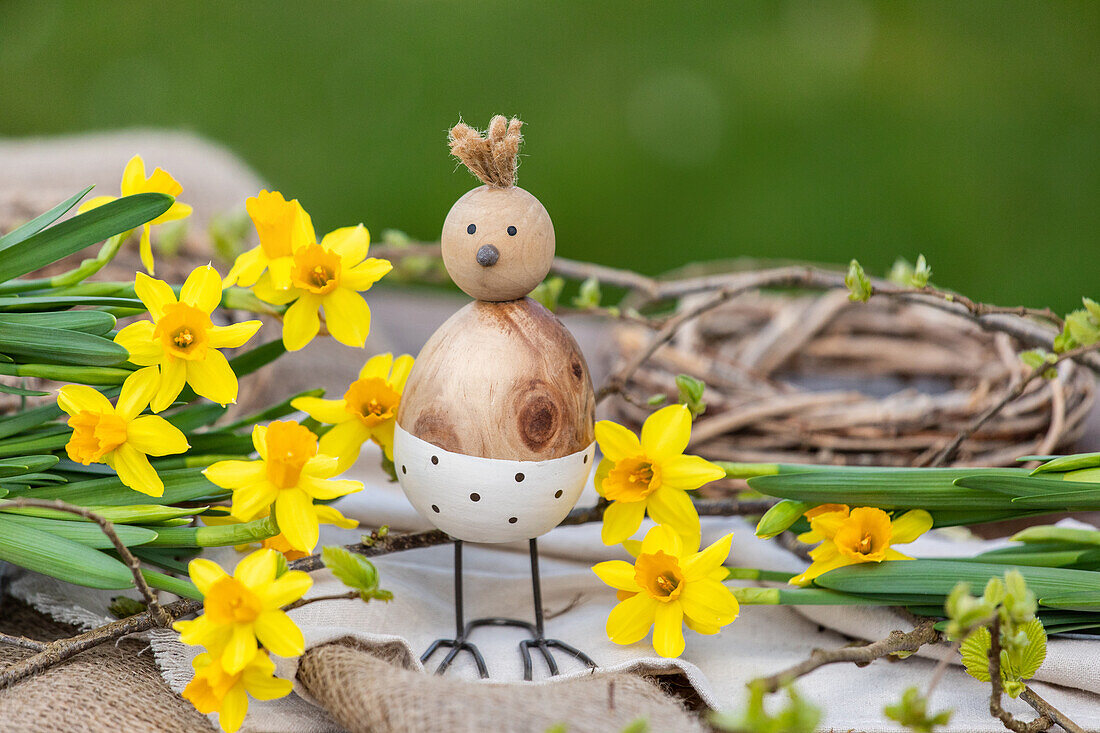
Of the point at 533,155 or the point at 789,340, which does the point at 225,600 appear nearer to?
the point at 789,340

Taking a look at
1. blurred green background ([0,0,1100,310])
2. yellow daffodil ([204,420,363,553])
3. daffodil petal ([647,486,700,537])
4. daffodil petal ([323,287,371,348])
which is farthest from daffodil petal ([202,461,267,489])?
blurred green background ([0,0,1100,310])

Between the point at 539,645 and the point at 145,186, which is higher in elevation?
the point at 145,186

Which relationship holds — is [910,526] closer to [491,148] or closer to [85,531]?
[491,148]

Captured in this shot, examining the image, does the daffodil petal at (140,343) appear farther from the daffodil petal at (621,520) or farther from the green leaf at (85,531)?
the daffodil petal at (621,520)

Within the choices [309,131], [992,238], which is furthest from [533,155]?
[992,238]

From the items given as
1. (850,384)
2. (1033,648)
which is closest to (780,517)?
(1033,648)

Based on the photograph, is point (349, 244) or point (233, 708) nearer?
point (233, 708)

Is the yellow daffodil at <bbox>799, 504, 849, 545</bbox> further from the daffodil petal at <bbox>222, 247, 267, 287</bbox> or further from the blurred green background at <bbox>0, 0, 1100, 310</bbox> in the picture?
the blurred green background at <bbox>0, 0, 1100, 310</bbox>
